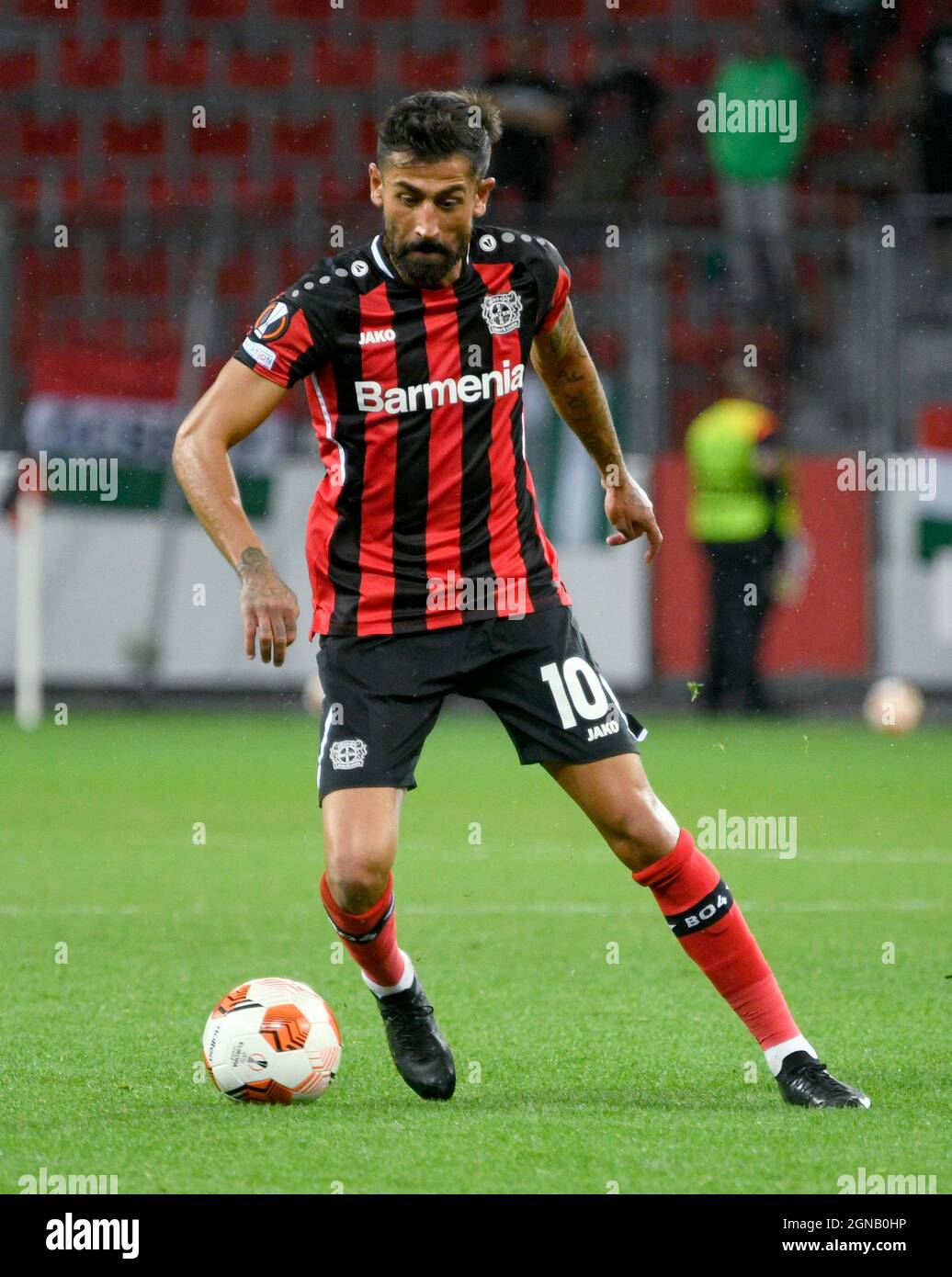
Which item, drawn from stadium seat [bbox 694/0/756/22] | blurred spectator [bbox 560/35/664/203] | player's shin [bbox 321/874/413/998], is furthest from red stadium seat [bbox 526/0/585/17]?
player's shin [bbox 321/874/413/998]

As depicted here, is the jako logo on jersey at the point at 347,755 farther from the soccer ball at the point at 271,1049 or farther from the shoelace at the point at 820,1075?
the shoelace at the point at 820,1075

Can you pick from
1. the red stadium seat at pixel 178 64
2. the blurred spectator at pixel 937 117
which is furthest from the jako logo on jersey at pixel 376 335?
the red stadium seat at pixel 178 64

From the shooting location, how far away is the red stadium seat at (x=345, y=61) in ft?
52.4

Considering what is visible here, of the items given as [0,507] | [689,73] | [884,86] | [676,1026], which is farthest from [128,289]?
[676,1026]

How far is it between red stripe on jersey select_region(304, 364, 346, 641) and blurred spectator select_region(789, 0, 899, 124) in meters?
12.0

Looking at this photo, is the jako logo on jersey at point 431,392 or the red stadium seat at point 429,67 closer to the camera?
the jako logo on jersey at point 431,392

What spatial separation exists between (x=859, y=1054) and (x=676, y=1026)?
21.1 inches

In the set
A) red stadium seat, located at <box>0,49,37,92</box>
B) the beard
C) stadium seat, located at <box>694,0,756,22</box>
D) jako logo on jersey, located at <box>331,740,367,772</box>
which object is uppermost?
stadium seat, located at <box>694,0,756,22</box>

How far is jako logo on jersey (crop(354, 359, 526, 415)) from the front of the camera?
4152mm

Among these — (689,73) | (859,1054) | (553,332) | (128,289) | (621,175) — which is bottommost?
(859,1054)

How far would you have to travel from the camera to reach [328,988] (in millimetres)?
5473

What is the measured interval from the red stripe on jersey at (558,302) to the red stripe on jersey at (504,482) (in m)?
0.10

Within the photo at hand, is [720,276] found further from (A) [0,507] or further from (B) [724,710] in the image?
(A) [0,507]

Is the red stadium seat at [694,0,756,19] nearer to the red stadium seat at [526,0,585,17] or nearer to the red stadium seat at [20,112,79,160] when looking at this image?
the red stadium seat at [526,0,585,17]
